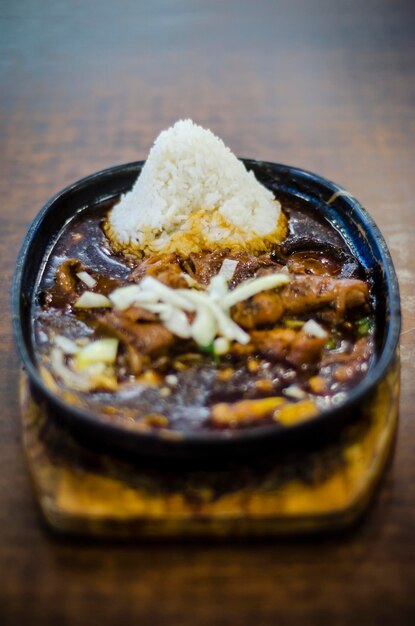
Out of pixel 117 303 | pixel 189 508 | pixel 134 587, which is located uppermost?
pixel 117 303

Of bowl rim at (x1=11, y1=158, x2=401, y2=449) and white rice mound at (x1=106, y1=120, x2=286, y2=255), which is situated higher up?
white rice mound at (x1=106, y1=120, x2=286, y2=255)

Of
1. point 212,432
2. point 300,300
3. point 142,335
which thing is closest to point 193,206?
point 300,300

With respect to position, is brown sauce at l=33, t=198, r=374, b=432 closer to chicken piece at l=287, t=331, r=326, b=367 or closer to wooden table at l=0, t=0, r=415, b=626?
chicken piece at l=287, t=331, r=326, b=367

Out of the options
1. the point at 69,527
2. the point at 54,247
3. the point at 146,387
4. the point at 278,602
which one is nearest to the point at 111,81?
the point at 54,247

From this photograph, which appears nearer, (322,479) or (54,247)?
(322,479)

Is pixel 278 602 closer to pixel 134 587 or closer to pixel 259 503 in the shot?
pixel 259 503

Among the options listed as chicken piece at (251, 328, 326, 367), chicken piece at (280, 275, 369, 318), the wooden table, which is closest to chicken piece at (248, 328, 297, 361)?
chicken piece at (251, 328, 326, 367)
